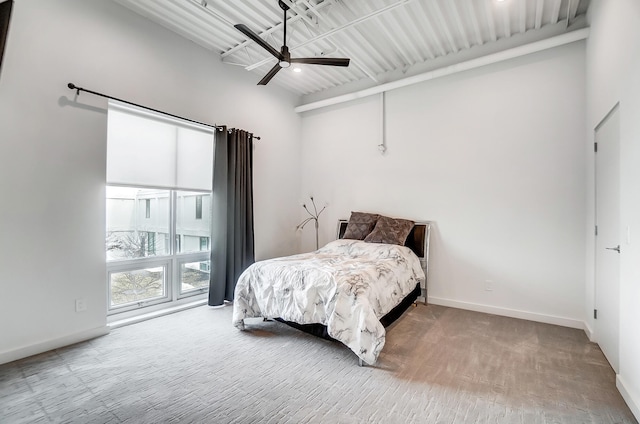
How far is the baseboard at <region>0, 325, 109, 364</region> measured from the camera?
253 centimetres

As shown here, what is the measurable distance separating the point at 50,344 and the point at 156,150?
223 centimetres

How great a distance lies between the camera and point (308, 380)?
229 cm

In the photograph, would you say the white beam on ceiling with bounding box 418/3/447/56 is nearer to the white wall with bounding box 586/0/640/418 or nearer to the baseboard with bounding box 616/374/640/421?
the white wall with bounding box 586/0/640/418

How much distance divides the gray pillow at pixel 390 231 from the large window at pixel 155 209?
2383 mm

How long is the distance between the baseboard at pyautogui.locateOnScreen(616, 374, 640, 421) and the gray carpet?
0.05 meters

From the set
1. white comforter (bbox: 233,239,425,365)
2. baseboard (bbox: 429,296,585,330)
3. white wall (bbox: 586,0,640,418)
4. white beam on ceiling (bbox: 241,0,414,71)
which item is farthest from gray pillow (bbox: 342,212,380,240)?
white wall (bbox: 586,0,640,418)

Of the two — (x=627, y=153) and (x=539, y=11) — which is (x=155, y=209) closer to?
(x=627, y=153)

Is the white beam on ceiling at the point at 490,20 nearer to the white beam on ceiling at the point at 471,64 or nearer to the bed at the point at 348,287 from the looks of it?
the white beam on ceiling at the point at 471,64

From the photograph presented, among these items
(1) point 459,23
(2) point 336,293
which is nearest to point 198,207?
(2) point 336,293

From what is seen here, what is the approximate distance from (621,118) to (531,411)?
2200 millimetres

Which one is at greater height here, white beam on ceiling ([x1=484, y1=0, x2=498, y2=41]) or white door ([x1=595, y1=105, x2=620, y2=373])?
white beam on ceiling ([x1=484, y1=0, x2=498, y2=41])

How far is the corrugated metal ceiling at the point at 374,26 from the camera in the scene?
3262 mm

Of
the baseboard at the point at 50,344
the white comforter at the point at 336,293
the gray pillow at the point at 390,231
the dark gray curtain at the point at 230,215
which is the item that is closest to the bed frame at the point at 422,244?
the gray pillow at the point at 390,231

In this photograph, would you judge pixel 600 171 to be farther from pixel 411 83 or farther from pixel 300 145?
pixel 300 145
